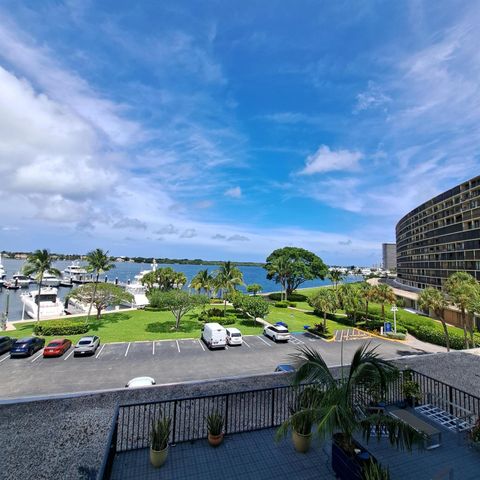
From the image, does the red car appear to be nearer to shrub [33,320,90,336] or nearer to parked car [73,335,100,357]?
parked car [73,335,100,357]

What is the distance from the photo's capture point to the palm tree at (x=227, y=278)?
4459cm

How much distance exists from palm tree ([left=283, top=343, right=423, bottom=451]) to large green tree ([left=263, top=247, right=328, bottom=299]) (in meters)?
57.8

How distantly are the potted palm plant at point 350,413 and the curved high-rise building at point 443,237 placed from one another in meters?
62.5

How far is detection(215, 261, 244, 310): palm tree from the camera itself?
146ft

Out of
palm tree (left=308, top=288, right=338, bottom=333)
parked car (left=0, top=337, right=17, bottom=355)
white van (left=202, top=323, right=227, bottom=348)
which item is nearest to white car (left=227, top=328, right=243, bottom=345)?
white van (left=202, top=323, right=227, bottom=348)

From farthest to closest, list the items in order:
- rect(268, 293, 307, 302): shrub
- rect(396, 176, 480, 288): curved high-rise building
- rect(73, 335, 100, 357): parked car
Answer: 1. rect(268, 293, 307, 302): shrub
2. rect(396, 176, 480, 288): curved high-rise building
3. rect(73, 335, 100, 357): parked car

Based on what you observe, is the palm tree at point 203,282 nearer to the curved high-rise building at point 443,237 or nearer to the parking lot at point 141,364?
the parking lot at point 141,364

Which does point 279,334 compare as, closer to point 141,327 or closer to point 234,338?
point 234,338

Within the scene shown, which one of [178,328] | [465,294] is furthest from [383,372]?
[178,328]

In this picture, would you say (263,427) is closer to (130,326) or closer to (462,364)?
(462,364)

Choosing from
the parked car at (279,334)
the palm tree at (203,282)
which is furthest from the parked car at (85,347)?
the palm tree at (203,282)

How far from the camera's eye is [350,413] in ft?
18.8

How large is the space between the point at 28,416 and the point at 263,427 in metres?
7.19

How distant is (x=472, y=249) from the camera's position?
5606 centimetres
